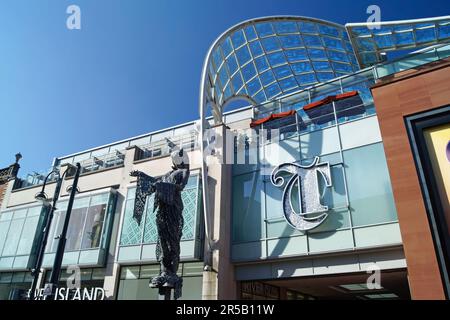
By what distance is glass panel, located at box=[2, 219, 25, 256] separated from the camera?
2184cm

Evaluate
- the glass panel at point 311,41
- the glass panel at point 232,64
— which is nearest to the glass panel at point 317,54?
the glass panel at point 311,41

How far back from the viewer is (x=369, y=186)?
13.6 m

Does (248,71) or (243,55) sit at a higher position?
(243,55)

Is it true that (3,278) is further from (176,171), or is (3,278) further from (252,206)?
(176,171)

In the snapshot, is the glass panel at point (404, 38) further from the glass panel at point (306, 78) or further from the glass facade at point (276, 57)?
the glass panel at point (306, 78)

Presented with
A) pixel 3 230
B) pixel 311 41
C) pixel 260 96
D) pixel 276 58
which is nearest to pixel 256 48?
pixel 276 58

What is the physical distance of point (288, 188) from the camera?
603 inches

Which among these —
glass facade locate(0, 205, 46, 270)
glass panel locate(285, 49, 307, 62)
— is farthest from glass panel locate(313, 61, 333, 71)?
glass facade locate(0, 205, 46, 270)

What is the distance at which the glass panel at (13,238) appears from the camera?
2184cm

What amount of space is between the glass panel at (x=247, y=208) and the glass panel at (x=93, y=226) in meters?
7.94

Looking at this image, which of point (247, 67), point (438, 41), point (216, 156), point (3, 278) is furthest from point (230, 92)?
point (3, 278)

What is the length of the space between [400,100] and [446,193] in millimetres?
3407

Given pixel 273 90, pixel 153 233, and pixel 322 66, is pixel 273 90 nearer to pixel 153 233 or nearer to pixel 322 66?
pixel 322 66

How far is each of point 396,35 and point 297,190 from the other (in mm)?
8499
